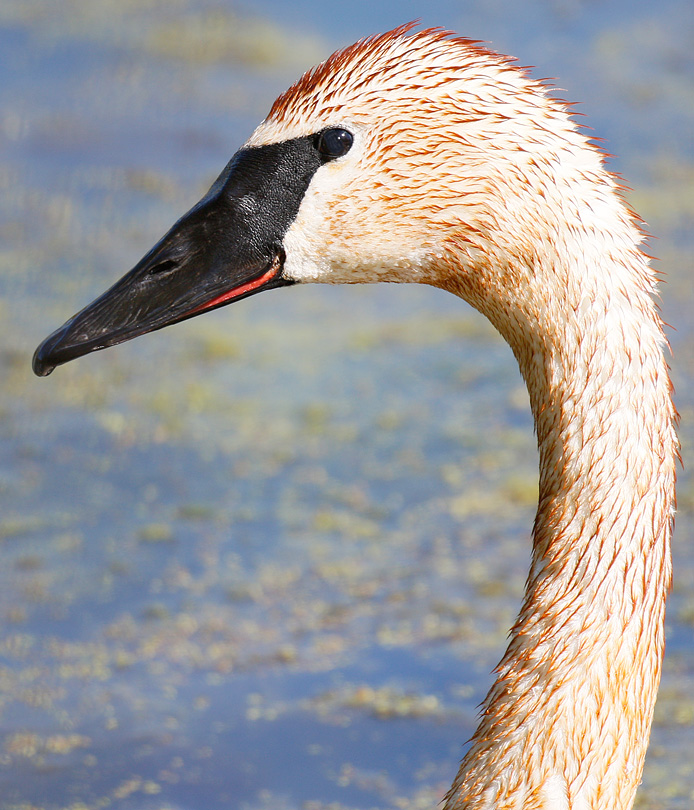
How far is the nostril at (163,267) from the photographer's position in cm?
279

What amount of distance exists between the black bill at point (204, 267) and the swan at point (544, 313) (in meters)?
0.07

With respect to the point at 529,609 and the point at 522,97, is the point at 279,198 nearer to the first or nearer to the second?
the point at 522,97

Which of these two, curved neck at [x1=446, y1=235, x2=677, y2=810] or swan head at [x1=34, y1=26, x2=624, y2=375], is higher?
swan head at [x1=34, y1=26, x2=624, y2=375]

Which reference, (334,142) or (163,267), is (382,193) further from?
(163,267)

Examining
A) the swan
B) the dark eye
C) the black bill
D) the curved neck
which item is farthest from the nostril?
the curved neck

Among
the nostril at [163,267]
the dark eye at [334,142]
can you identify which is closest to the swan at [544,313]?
the dark eye at [334,142]

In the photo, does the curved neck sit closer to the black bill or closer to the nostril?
the black bill

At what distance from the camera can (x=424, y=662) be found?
4.22 m

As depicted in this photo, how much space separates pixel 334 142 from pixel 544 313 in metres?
0.53

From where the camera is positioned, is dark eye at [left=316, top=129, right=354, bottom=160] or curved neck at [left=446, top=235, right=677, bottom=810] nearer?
curved neck at [left=446, top=235, right=677, bottom=810]

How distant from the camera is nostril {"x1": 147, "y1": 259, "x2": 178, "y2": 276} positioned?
2793 millimetres

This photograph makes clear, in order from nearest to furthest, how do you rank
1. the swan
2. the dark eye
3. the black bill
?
the swan < the dark eye < the black bill

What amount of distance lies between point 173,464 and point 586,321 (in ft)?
9.84

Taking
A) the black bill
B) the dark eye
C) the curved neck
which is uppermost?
the dark eye
